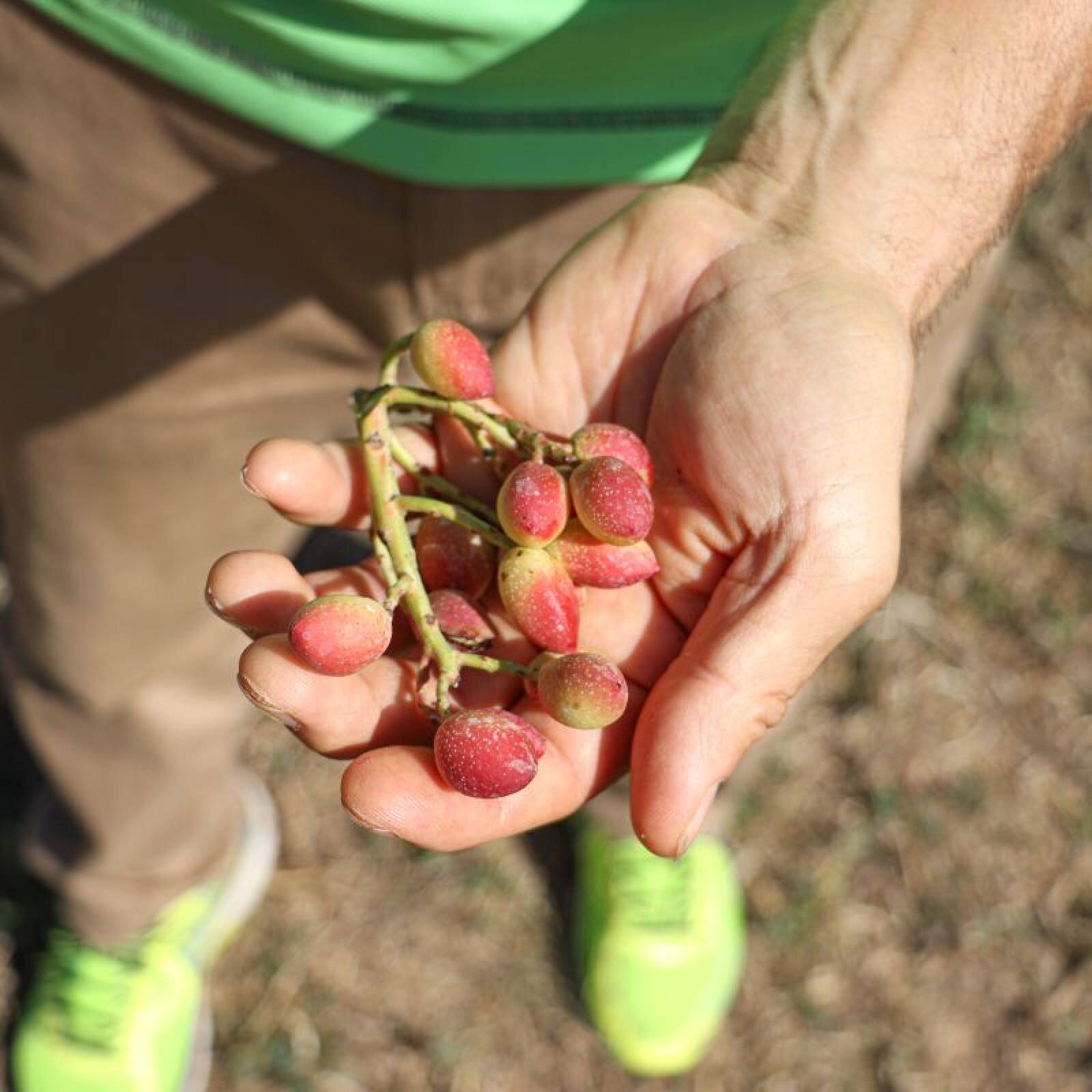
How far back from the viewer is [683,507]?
1.72 m

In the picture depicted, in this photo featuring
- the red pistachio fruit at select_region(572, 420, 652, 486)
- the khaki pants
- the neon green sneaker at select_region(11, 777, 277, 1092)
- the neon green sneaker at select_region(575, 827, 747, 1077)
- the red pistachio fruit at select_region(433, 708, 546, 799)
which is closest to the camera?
the red pistachio fruit at select_region(433, 708, 546, 799)

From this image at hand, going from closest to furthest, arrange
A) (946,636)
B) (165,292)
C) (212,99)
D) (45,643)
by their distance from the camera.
Answer: (212,99)
(165,292)
(45,643)
(946,636)

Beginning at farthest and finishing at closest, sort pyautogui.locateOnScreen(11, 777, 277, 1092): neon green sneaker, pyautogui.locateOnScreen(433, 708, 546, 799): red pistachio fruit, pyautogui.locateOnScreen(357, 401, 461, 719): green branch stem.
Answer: pyautogui.locateOnScreen(11, 777, 277, 1092): neon green sneaker, pyautogui.locateOnScreen(357, 401, 461, 719): green branch stem, pyautogui.locateOnScreen(433, 708, 546, 799): red pistachio fruit

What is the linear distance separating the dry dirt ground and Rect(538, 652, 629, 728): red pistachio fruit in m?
1.89

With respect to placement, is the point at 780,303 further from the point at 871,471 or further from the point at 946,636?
the point at 946,636

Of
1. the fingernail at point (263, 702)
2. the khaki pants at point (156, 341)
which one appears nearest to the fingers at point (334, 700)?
the fingernail at point (263, 702)

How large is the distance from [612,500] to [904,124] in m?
0.73

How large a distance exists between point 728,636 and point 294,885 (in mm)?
2115

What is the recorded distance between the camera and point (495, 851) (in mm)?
3355

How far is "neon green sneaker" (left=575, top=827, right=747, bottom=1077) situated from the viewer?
119 inches

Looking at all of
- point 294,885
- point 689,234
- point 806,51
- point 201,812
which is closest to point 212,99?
point 689,234

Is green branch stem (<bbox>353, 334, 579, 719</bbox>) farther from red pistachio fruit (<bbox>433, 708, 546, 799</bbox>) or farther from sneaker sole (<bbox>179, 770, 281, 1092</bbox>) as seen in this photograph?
sneaker sole (<bbox>179, 770, 281, 1092</bbox>)

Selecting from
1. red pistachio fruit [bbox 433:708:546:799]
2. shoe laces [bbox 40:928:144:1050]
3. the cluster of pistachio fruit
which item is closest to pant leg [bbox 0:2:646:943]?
shoe laces [bbox 40:928:144:1050]

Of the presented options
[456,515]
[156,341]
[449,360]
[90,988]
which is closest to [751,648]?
[456,515]
